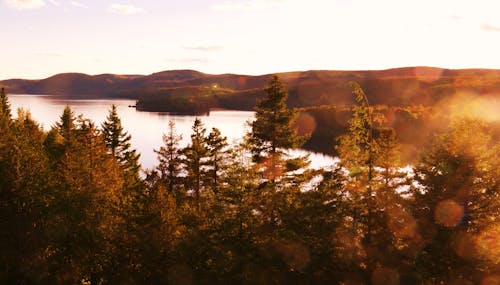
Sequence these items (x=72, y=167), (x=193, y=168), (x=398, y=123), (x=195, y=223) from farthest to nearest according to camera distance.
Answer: (x=398, y=123) < (x=193, y=168) < (x=195, y=223) < (x=72, y=167)

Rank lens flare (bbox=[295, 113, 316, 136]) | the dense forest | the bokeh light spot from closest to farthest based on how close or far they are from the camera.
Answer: the dense forest < the bokeh light spot < lens flare (bbox=[295, 113, 316, 136])

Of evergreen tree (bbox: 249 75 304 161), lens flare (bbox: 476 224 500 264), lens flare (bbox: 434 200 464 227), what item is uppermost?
evergreen tree (bbox: 249 75 304 161)

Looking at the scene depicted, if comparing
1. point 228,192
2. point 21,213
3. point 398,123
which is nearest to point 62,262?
point 21,213

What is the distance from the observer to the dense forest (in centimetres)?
1939

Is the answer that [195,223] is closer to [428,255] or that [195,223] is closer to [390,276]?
[390,276]

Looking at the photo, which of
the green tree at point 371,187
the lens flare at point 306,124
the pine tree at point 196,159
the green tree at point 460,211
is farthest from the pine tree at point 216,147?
the lens flare at point 306,124

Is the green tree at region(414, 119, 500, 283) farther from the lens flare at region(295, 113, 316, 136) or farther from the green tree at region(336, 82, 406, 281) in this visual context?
the lens flare at region(295, 113, 316, 136)

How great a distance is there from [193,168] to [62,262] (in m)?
18.8

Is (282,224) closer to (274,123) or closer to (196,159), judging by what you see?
(274,123)

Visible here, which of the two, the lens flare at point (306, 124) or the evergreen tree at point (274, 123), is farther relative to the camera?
the lens flare at point (306, 124)

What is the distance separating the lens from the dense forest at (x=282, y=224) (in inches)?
763

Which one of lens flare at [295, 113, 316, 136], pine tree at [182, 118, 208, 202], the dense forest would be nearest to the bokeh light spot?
the dense forest

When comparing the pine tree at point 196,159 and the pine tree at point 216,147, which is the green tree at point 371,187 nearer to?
the pine tree at point 216,147

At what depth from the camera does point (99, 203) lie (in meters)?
22.5
